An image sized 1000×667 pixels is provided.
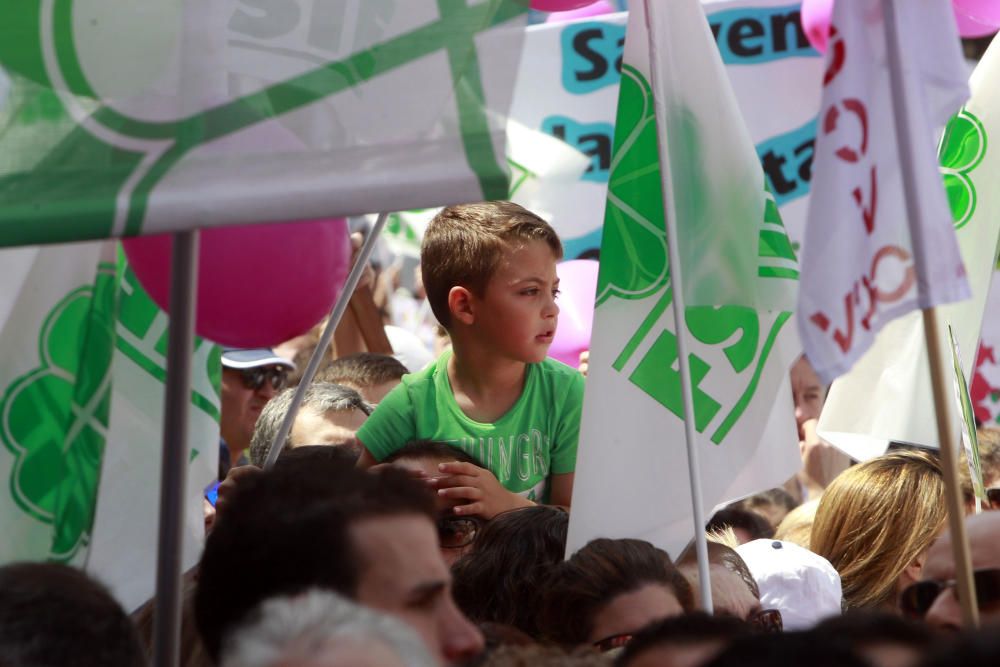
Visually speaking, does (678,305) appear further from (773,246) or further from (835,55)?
(835,55)

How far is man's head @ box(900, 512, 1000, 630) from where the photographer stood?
2512 mm

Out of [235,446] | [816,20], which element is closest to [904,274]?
[816,20]

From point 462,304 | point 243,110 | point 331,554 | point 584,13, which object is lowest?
point 331,554

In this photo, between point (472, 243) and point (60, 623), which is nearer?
point (60, 623)

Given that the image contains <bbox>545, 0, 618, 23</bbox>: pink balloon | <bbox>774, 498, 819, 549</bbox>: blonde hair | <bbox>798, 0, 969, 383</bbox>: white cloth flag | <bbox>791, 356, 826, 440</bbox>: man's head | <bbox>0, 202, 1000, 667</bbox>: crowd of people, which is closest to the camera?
<bbox>0, 202, 1000, 667</bbox>: crowd of people

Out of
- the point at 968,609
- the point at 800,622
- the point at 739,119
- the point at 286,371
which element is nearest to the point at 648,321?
the point at 739,119

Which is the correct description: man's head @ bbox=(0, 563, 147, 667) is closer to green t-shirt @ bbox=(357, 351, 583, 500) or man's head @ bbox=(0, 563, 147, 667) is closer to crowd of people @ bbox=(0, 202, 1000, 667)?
crowd of people @ bbox=(0, 202, 1000, 667)

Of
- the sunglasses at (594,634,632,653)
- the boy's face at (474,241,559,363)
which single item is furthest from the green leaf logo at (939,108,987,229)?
the sunglasses at (594,634,632,653)

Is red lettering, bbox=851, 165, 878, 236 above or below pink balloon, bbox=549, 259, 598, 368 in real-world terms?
below

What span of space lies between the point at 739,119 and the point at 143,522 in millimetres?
1556

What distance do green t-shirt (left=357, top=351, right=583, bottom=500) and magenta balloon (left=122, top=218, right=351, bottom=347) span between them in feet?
3.61

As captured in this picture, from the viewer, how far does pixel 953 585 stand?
8.38 feet

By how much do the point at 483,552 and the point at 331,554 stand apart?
3.55ft

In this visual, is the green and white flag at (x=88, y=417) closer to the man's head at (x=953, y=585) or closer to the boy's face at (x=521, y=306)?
the boy's face at (x=521, y=306)
